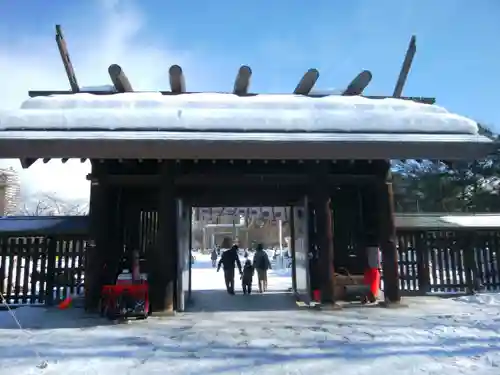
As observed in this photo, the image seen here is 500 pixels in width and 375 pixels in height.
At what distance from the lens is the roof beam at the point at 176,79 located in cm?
836

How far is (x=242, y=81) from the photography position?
8.86 meters

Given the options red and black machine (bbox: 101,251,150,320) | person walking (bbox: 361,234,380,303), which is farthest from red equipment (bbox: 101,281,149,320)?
person walking (bbox: 361,234,380,303)

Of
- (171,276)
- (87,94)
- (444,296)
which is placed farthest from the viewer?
(444,296)

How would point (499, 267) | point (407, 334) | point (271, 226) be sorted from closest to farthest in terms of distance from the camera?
point (407, 334)
point (499, 267)
point (271, 226)

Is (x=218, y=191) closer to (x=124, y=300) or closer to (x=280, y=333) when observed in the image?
(x=124, y=300)

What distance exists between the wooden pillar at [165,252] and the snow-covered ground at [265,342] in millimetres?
501

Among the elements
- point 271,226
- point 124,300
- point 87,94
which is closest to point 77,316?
point 124,300

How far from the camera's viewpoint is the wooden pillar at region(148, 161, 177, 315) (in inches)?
315

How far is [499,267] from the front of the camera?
10695mm

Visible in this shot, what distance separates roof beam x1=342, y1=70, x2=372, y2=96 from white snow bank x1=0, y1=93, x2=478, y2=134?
30.4 inches

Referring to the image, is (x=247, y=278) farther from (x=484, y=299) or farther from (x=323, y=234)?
(x=484, y=299)

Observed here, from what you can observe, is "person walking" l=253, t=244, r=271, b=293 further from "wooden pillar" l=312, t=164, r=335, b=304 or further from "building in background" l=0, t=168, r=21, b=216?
"building in background" l=0, t=168, r=21, b=216

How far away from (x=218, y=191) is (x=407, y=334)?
494 cm

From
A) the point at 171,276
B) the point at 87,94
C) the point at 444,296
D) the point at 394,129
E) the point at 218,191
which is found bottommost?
the point at 444,296
